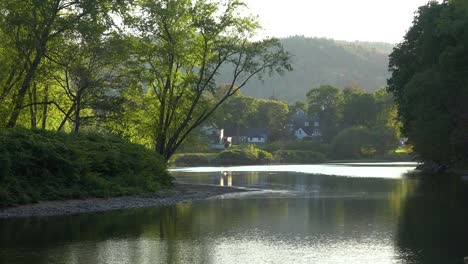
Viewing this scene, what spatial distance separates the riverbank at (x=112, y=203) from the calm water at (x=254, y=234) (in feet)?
5.81

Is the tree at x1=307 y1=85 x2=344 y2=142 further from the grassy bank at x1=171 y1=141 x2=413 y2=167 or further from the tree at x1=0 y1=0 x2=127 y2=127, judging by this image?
the tree at x1=0 y1=0 x2=127 y2=127

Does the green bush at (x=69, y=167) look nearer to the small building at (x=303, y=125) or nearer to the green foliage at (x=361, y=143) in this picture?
the green foliage at (x=361, y=143)

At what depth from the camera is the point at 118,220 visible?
2823 cm

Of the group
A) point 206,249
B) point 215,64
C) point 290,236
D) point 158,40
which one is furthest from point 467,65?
point 206,249

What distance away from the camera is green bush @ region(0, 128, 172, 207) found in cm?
3206

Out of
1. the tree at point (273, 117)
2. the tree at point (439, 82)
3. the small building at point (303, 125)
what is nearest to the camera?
the tree at point (439, 82)

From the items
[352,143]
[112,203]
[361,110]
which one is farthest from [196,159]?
[112,203]

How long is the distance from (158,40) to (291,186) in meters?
17.7

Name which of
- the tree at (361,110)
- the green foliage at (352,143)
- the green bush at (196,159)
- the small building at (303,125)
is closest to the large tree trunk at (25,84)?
the green bush at (196,159)

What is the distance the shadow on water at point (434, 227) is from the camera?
19062 mm

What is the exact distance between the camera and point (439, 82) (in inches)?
2108

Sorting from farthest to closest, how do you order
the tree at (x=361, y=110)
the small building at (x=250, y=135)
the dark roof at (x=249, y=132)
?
the dark roof at (x=249, y=132)
the small building at (x=250, y=135)
the tree at (x=361, y=110)

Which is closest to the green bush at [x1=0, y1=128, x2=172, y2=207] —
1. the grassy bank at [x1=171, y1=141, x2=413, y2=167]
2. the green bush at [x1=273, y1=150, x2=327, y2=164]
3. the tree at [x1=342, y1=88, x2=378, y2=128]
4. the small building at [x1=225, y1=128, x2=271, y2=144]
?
the grassy bank at [x1=171, y1=141, x2=413, y2=167]

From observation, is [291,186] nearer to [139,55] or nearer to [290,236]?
[139,55]
